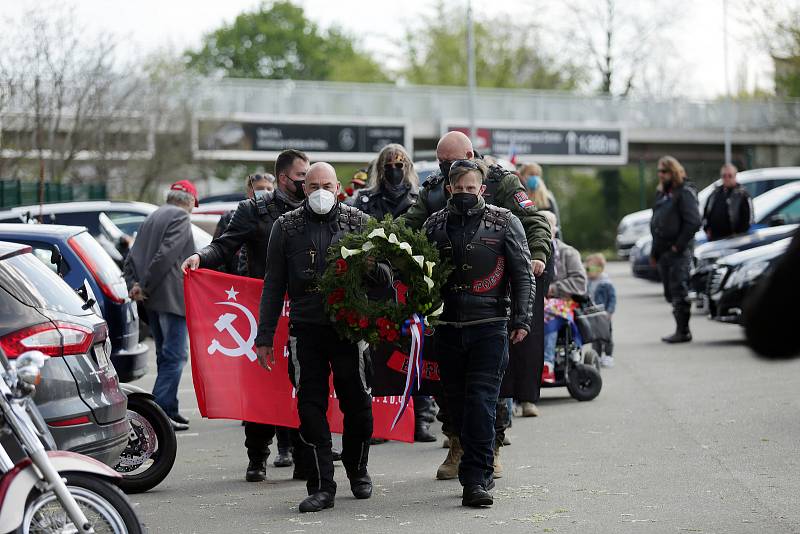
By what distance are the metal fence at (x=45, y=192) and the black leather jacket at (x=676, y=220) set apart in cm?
780

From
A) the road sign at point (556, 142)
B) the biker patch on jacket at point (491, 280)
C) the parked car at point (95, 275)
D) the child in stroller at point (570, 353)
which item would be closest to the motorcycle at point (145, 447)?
the biker patch on jacket at point (491, 280)

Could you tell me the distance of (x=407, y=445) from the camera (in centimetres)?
1004

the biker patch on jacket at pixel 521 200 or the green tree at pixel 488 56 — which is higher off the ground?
the green tree at pixel 488 56

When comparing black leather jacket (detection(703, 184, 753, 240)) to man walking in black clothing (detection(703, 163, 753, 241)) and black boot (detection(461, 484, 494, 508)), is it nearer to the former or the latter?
man walking in black clothing (detection(703, 163, 753, 241))

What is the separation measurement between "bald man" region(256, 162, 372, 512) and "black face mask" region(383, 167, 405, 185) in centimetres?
172

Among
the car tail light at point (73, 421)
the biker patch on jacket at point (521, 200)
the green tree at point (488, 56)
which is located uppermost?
the green tree at point (488, 56)

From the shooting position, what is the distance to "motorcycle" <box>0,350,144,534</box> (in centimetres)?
516

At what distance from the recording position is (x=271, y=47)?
87625mm

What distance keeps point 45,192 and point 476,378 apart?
1896 cm

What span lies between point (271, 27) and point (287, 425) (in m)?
80.8

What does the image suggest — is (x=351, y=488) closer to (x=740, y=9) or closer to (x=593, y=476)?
(x=593, y=476)

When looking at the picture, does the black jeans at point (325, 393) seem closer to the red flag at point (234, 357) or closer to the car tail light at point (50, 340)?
the red flag at point (234, 357)

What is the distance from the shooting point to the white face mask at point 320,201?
779cm

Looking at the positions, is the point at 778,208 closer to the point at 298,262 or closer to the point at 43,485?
the point at 298,262
